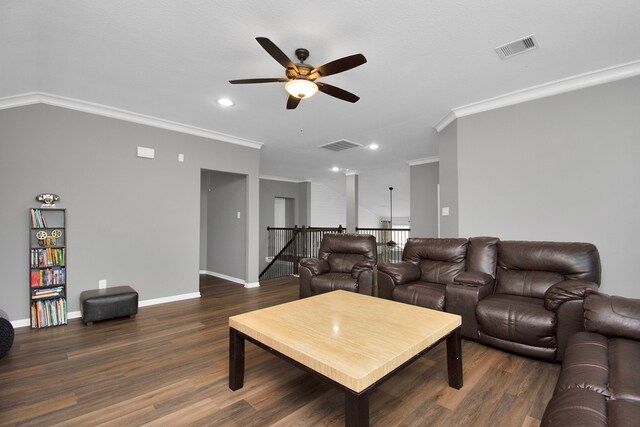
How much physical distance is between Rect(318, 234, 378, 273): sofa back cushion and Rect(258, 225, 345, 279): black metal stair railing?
1872mm

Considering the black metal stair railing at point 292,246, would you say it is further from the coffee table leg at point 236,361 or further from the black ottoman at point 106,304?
the coffee table leg at point 236,361

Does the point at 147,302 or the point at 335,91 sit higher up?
the point at 335,91

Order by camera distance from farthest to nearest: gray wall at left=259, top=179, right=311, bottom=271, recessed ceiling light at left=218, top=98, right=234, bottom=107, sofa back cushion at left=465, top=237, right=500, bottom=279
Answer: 1. gray wall at left=259, top=179, right=311, bottom=271
2. recessed ceiling light at left=218, top=98, right=234, bottom=107
3. sofa back cushion at left=465, top=237, right=500, bottom=279

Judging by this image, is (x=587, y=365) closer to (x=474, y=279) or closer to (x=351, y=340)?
(x=351, y=340)

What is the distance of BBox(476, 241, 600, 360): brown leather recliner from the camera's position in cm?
227

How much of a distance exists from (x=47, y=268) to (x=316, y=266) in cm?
318

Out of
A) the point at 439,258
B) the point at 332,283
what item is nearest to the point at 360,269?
the point at 332,283

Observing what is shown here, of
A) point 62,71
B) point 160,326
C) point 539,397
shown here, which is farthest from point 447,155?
point 62,71

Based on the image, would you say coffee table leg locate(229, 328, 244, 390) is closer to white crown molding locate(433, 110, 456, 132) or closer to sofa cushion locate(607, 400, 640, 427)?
sofa cushion locate(607, 400, 640, 427)

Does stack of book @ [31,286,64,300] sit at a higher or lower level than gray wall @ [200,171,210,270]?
lower

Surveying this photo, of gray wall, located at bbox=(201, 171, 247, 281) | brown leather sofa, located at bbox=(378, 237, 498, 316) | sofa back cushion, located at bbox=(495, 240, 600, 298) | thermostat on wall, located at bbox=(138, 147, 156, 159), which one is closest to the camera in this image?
sofa back cushion, located at bbox=(495, 240, 600, 298)

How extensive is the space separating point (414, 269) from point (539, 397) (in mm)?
1762

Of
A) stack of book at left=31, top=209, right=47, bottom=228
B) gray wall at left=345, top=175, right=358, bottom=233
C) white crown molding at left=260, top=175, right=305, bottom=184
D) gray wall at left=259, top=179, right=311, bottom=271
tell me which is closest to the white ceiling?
stack of book at left=31, top=209, right=47, bottom=228

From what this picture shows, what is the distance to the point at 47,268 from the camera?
333cm
